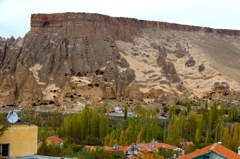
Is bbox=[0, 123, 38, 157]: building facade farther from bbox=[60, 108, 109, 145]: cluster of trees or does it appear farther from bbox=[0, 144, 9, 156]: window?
bbox=[60, 108, 109, 145]: cluster of trees

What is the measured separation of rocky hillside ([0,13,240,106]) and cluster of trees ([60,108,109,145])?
102ft

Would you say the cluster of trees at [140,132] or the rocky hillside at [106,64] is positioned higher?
the rocky hillside at [106,64]

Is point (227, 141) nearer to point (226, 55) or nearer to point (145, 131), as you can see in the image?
point (145, 131)

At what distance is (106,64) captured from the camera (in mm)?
105875

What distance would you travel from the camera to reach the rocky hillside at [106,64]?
318ft

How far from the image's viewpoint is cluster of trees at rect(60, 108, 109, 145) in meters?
56.2

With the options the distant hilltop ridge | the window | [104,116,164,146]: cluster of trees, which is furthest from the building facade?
the distant hilltop ridge

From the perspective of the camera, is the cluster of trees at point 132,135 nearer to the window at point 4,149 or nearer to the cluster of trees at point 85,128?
the cluster of trees at point 85,128

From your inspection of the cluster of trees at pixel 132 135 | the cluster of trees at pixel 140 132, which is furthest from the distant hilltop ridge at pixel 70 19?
the cluster of trees at pixel 132 135

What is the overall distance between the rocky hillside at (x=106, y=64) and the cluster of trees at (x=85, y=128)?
31.2m

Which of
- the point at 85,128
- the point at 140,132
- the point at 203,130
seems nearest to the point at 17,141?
the point at 140,132

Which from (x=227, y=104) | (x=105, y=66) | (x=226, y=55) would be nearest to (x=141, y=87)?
(x=105, y=66)

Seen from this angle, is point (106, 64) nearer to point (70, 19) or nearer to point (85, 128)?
point (70, 19)

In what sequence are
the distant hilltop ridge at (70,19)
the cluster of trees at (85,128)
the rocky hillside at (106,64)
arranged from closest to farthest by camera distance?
1. the cluster of trees at (85,128)
2. the rocky hillside at (106,64)
3. the distant hilltop ridge at (70,19)
